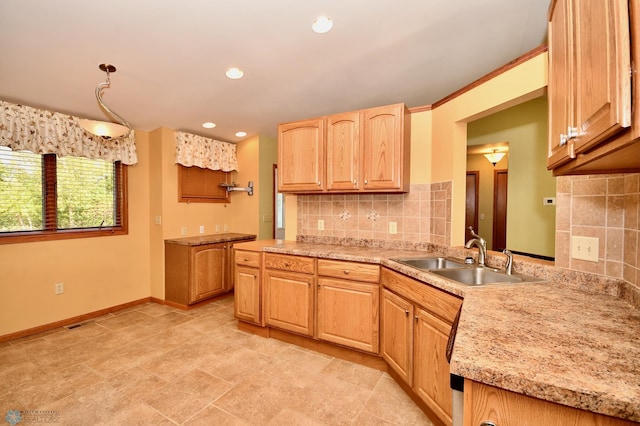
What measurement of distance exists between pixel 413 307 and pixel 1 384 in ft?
9.74

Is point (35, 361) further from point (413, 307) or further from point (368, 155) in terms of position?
point (368, 155)

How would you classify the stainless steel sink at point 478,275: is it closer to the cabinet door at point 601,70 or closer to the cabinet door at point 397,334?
the cabinet door at point 397,334

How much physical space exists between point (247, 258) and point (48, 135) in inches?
91.5

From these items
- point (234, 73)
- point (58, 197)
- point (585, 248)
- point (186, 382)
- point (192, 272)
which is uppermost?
point (234, 73)

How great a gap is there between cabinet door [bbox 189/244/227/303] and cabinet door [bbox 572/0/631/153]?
3.66m

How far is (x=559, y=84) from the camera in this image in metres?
1.07

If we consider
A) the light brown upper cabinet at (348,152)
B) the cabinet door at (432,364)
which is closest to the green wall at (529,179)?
the light brown upper cabinet at (348,152)

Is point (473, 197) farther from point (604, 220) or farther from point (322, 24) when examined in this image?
point (322, 24)

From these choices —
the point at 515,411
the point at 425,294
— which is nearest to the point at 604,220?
the point at 425,294

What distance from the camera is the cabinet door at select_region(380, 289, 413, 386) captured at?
184 cm

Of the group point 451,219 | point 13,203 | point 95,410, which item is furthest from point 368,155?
point 13,203

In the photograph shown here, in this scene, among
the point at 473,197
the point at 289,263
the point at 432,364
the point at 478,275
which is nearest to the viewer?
the point at 432,364

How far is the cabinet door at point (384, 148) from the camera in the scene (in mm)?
2375

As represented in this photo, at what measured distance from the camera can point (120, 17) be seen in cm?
165
